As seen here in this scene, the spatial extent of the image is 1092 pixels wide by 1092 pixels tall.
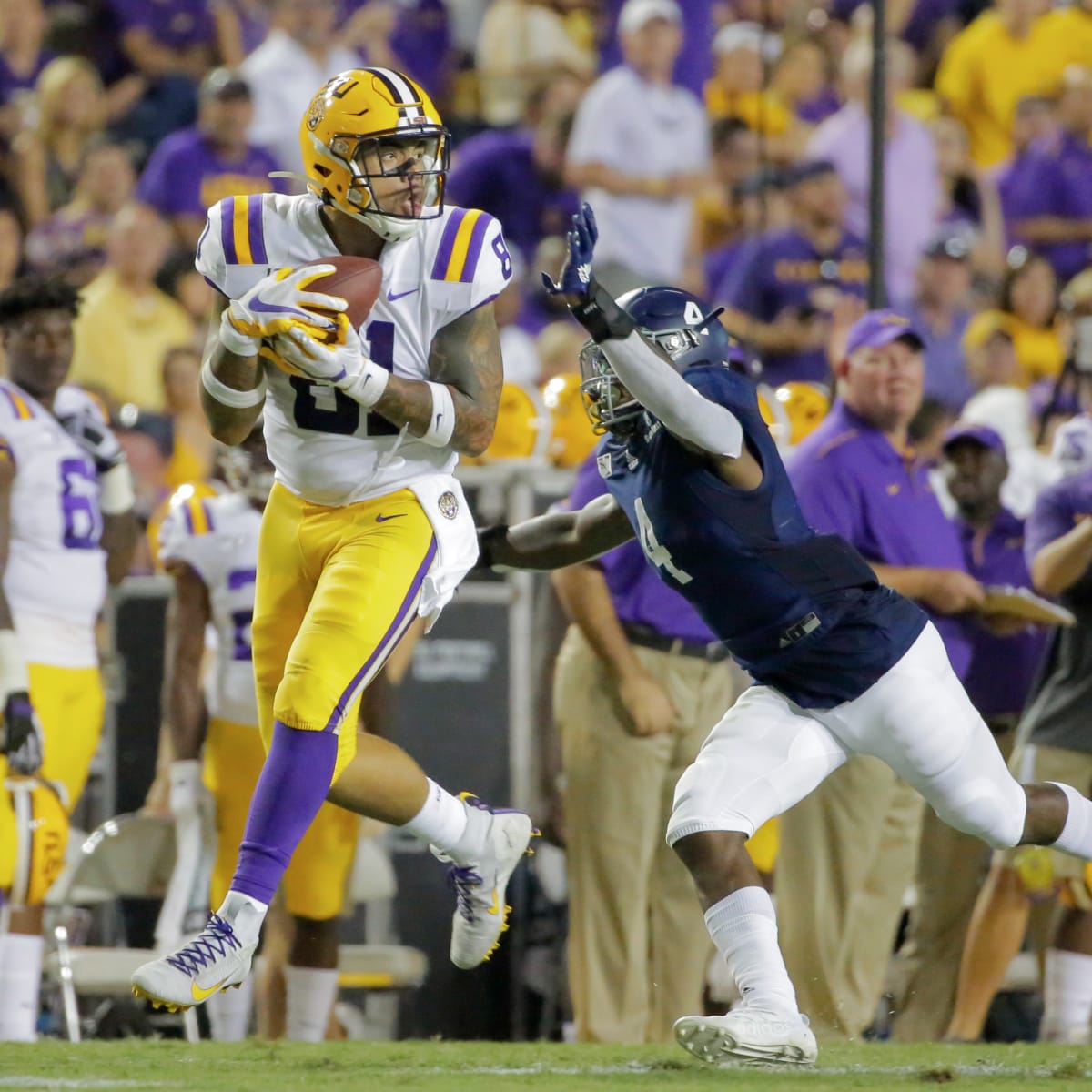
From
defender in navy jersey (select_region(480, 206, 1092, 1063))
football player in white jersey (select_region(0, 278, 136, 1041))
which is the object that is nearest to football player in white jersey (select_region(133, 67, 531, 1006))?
defender in navy jersey (select_region(480, 206, 1092, 1063))

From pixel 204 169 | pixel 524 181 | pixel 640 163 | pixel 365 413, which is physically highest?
pixel 640 163

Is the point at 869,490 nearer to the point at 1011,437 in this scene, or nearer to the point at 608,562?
the point at 608,562

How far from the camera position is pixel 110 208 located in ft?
30.2

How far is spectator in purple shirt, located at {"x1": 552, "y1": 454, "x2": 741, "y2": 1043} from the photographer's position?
230 inches

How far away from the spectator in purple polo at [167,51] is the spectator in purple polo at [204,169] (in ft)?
3.25

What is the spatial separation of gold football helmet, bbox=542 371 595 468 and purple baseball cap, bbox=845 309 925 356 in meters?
1.22

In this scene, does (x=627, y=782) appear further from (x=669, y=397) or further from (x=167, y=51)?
(x=167, y=51)

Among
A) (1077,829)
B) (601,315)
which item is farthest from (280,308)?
(1077,829)

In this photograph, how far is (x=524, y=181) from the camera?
9.97m

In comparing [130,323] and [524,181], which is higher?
[524,181]

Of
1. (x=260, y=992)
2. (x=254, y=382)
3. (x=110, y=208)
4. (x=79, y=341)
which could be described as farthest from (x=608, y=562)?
(x=110, y=208)

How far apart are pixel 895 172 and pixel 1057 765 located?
4847 mm

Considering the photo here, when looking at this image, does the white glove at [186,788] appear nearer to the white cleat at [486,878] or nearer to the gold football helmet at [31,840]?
the gold football helmet at [31,840]

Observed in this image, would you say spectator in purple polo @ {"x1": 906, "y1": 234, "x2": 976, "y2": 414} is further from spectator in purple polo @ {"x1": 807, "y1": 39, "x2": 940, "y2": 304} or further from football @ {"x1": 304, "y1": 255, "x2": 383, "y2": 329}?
football @ {"x1": 304, "y1": 255, "x2": 383, "y2": 329}
